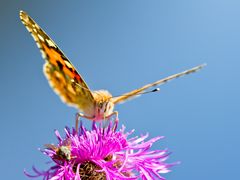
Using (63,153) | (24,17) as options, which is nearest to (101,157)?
(63,153)

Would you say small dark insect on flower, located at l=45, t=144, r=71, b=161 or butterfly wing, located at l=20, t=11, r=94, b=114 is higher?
butterfly wing, located at l=20, t=11, r=94, b=114

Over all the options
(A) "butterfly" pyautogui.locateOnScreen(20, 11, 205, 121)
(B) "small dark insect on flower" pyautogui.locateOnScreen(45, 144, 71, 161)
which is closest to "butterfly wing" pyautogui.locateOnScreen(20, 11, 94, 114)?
(A) "butterfly" pyautogui.locateOnScreen(20, 11, 205, 121)

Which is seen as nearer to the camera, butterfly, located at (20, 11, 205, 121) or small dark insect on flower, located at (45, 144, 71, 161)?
small dark insect on flower, located at (45, 144, 71, 161)

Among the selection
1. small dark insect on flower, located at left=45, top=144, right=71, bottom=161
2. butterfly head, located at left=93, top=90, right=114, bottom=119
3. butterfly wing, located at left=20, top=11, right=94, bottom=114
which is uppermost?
butterfly wing, located at left=20, top=11, right=94, bottom=114

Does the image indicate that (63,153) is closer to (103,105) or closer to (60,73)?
(103,105)

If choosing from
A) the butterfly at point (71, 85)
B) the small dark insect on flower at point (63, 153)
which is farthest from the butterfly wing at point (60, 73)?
the small dark insect on flower at point (63, 153)

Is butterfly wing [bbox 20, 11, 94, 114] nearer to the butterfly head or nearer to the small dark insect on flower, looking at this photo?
the butterfly head

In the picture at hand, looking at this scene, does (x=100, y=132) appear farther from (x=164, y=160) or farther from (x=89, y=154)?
(x=164, y=160)
